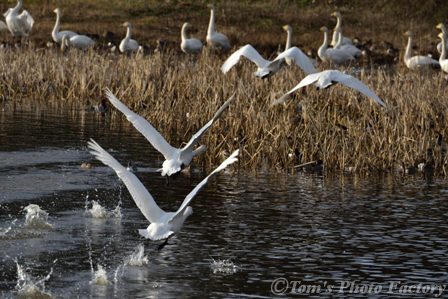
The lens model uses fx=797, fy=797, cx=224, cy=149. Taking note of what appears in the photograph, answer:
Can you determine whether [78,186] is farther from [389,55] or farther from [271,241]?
[389,55]

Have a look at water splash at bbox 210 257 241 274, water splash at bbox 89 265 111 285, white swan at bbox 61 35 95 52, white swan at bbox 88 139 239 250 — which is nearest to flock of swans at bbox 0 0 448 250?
white swan at bbox 88 139 239 250

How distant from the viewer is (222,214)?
9984 mm

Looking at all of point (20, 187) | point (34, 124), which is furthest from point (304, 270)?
point (34, 124)

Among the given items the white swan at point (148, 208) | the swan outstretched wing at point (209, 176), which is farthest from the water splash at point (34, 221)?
the swan outstretched wing at point (209, 176)

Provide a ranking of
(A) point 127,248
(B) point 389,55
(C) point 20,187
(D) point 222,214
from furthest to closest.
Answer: (B) point 389,55, (C) point 20,187, (D) point 222,214, (A) point 127,248

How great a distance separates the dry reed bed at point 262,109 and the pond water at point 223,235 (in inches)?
23.5

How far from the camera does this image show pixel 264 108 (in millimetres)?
15320

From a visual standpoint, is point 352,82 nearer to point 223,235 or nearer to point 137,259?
point 223,235

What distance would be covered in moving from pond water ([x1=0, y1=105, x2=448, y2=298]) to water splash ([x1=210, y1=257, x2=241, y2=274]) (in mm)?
15

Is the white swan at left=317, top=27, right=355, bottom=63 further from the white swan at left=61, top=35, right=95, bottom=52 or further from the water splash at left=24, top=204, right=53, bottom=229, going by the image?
the water splash at left=24, top=204, right=53, bottom=229

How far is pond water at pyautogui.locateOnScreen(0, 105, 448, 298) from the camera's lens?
715 cm

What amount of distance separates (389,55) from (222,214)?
26.3 m

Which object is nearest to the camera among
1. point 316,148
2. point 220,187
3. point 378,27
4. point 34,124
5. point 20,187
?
point 20,187

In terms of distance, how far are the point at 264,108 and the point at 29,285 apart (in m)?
9.19
